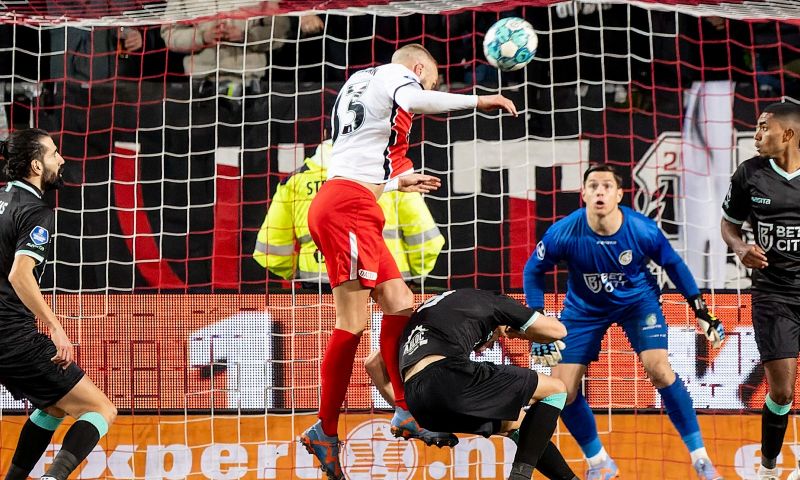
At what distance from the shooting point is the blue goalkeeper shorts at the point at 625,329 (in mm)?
5832

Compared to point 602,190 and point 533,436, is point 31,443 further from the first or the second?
point 602,190

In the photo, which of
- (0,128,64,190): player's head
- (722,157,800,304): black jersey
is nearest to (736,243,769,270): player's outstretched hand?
(722,157,800,304): black jersey

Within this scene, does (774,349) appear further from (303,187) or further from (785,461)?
(303,187)

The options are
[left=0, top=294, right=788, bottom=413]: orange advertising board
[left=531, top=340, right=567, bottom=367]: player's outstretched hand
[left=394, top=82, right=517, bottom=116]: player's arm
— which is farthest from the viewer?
[left=0, top=294, right=788, bottom=413]: orange advertising board

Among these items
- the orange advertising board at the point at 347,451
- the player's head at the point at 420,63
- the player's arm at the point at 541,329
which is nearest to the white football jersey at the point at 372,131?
the player's head at the point at 420,63

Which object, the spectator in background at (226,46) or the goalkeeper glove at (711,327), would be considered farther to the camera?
the spectator in background at (226,46)

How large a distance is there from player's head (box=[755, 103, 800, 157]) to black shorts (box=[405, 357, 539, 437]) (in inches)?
70.5

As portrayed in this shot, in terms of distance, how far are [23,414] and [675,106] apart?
4910mm

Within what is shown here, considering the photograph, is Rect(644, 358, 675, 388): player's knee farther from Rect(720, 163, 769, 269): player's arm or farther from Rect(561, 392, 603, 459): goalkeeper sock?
Rect(720, 163, 769, 269): player's arm

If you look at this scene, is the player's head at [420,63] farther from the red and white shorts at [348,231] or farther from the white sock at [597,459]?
the white sock at [597,459]

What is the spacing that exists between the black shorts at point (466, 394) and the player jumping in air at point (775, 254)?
1.38m

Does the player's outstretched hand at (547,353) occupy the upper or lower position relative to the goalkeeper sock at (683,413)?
upper

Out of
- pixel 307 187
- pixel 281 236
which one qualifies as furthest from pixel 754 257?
pixel 281 236

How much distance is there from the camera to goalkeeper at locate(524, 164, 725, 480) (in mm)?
5770
